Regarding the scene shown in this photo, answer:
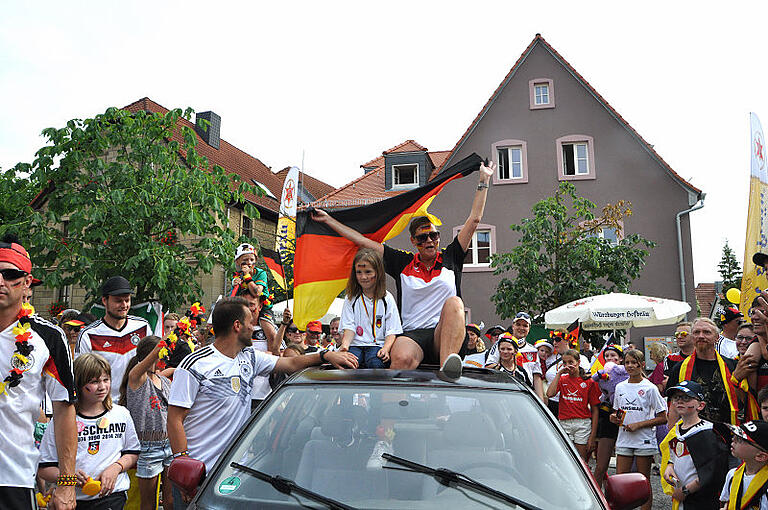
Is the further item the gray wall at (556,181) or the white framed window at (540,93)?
the white framed window at (540,93)

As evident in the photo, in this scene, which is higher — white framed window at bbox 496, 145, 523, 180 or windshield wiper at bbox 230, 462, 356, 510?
white framed window at bbox 496, 145, 523, 180

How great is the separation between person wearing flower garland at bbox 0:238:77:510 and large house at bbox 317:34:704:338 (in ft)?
62.3

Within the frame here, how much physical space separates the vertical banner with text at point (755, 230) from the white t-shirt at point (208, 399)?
13.9 feet

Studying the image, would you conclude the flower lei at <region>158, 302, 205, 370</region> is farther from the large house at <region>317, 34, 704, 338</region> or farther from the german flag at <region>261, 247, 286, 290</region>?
the large house at <region>317, 34, 704, 338</region>

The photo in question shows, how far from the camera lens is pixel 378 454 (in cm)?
247

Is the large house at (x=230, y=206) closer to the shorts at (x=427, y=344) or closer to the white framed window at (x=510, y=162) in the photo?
the white framed window at (x=510, y=162)

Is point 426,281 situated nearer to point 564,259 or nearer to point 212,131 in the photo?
point 564,259

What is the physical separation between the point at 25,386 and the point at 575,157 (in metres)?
21.6

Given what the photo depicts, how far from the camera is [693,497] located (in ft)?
15.4

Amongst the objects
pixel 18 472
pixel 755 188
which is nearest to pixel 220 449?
pixel 18 472

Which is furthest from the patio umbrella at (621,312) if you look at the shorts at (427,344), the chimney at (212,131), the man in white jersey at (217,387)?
the chimney at (212,131)

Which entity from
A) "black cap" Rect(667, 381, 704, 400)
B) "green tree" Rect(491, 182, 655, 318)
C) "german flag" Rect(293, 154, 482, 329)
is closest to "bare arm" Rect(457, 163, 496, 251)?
"german flag" Rect(293, 154, 482, 329)

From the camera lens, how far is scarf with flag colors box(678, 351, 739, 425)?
4.95m

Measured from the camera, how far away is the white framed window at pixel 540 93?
2284cm
